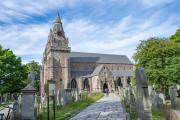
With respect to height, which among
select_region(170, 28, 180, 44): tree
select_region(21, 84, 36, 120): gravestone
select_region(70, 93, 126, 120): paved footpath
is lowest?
select_region(70, 93, 126, 120): paved footpath

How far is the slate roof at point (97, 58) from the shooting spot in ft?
237

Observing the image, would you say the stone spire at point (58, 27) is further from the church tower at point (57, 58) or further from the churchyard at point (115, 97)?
the churchyard at point (115, 97)

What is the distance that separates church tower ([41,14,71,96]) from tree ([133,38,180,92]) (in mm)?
26167

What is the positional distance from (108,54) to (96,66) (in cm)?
1046

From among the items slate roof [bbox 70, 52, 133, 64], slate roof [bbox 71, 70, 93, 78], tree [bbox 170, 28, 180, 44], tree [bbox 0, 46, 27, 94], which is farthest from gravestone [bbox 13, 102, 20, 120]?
slate roof [bbox 70, 52, 133, 64]

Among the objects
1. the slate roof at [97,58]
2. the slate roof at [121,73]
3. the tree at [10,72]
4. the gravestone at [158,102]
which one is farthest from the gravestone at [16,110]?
the slate roof at [121,73]

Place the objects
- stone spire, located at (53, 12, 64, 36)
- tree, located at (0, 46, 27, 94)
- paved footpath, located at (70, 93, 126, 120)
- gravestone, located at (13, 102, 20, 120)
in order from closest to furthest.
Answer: gravestone, located at (13, 102, 20, 120) < paved footpath, located at (70, 93, 126, 120) < tree, located at (0, 46, 27, 94) < stone spire, located at (53, 12, 64, 36)

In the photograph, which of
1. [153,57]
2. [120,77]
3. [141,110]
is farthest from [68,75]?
[141,110]

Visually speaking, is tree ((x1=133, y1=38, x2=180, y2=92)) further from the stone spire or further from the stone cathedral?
the stone spire

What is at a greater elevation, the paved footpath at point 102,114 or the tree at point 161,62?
the tree at point 161,62

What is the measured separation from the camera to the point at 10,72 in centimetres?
4484

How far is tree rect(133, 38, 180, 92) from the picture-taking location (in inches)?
1198

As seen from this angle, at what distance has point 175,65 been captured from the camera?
100 ft

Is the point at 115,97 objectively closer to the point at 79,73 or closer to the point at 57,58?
the point at 57,58
